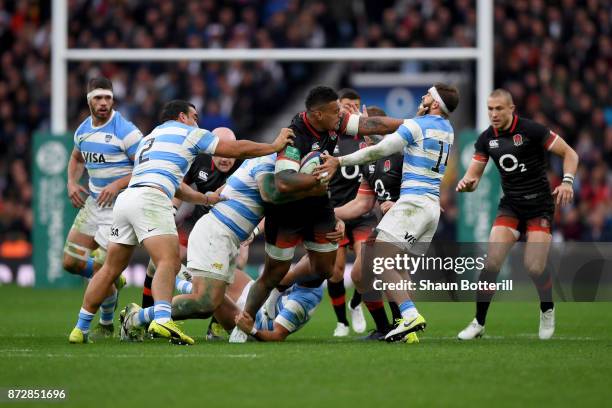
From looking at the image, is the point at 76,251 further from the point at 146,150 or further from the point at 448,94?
the point at 448,94

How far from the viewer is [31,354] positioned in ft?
30.3

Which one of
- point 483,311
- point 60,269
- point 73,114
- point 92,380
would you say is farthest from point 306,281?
point 73,114

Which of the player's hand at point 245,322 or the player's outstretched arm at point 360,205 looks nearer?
the player's hand at point 245,322

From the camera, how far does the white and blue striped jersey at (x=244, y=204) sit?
1033 cm

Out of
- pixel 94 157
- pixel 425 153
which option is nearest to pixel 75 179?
pixel 94 157

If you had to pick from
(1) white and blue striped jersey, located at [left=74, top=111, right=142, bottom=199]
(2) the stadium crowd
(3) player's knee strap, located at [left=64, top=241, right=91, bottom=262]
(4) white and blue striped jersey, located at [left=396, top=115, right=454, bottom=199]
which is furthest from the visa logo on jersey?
(2) the stadium crowd

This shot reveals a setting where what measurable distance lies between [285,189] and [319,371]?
83.9 inches

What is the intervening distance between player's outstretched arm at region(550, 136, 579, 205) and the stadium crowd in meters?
11.2

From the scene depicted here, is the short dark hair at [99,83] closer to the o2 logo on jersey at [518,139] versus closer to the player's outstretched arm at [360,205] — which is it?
the player's outstretched arm at [360,205]

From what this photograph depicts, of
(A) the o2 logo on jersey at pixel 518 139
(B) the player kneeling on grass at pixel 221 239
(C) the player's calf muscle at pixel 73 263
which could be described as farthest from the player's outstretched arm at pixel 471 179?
(C) the player's calf muscle at pixel 73 263

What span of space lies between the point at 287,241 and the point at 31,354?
2.36 meters

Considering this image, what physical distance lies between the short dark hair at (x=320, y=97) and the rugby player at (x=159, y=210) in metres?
0.32

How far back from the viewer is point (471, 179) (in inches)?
446

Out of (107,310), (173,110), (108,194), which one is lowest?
(107,310)
